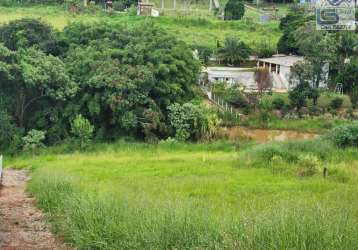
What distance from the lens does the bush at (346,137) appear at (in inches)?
814

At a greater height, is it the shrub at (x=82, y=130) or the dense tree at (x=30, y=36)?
the dense tree at (x=30, y=36)

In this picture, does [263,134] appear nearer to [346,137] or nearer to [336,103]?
[336,103]

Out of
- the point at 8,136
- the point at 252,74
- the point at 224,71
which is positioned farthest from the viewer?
the point at 224,71

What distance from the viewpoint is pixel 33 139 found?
2461cm

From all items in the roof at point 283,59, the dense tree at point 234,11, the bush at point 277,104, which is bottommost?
the bush at point 277,104

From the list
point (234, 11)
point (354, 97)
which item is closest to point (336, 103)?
point (354, 97)

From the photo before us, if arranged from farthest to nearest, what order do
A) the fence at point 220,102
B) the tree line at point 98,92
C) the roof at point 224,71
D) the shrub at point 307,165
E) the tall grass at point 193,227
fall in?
the roof at point 224,71 < the fence at point 220,102 < the tree line at point 98,92 < the shrub at point 307,165 < the tall grass at point 193,227

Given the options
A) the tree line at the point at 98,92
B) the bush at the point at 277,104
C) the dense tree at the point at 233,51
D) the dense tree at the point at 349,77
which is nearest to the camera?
the tree line at the point at 98,92

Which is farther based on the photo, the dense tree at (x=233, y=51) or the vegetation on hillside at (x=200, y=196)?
the dense tree at (x=233, y=51)

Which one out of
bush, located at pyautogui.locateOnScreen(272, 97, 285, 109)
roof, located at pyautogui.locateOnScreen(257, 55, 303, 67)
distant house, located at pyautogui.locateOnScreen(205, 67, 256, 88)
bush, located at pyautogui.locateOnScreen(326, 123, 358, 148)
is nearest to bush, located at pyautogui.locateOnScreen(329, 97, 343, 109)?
bush, located at pyautogui.locateOnScreen(272, 97, 285, 109)

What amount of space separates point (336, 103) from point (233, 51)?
467 inches

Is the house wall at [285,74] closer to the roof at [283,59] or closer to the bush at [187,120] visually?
the roof at [283,59]

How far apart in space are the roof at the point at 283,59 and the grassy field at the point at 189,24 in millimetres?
4588

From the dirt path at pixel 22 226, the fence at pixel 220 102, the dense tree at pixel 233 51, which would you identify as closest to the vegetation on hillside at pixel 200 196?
the dirt path at pixel 22 226
